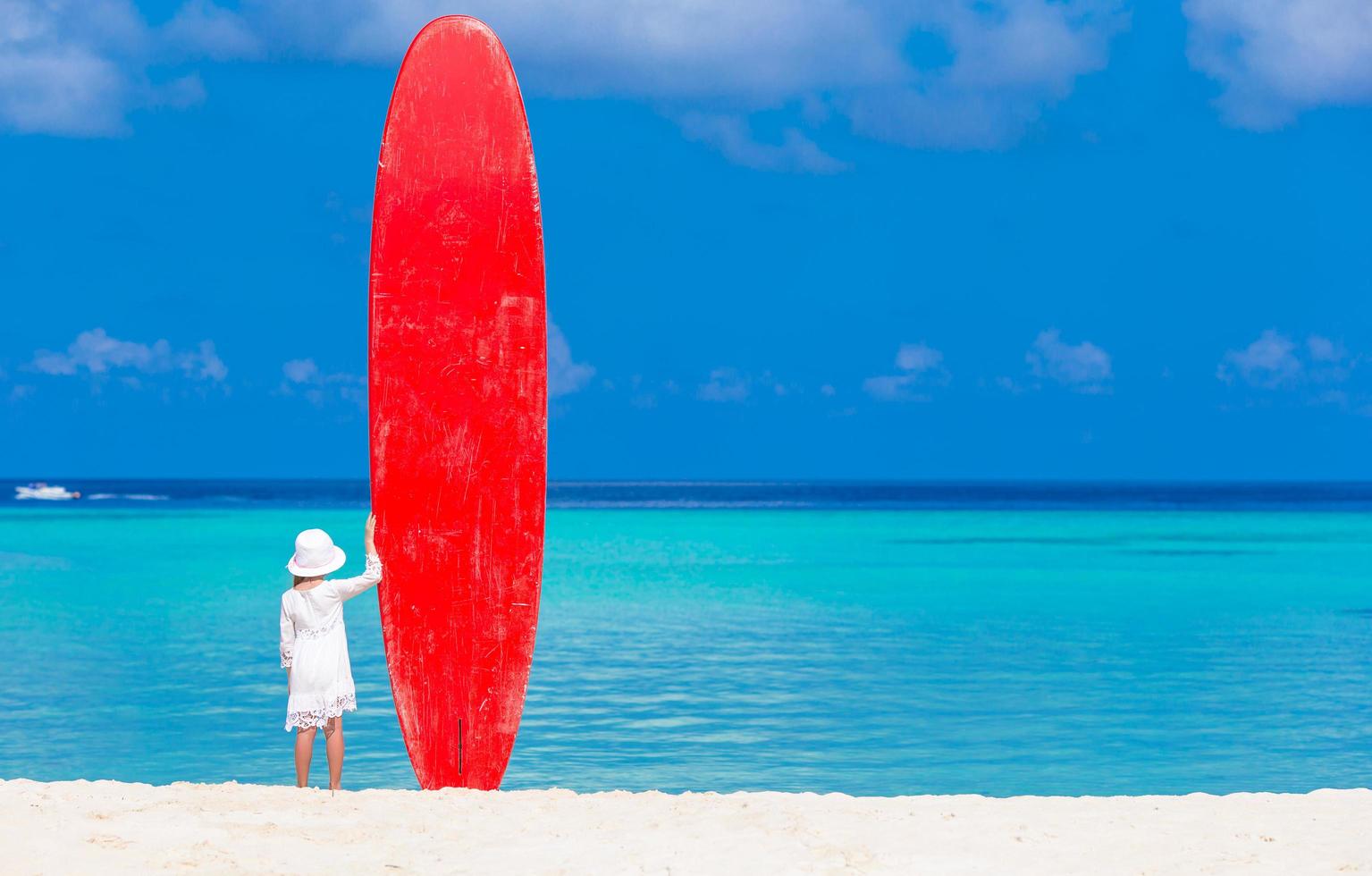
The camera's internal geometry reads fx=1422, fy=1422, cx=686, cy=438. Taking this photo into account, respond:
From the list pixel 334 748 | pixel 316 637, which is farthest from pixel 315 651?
pixel 334 748

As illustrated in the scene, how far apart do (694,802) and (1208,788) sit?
3224 millimetres

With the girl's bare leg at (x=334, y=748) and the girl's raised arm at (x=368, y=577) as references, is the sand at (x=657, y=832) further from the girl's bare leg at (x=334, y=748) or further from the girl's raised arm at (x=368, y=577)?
the girl's raised arm at (x=368, y=577)

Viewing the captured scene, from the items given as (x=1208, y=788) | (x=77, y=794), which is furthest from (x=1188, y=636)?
(x=77, y=794)

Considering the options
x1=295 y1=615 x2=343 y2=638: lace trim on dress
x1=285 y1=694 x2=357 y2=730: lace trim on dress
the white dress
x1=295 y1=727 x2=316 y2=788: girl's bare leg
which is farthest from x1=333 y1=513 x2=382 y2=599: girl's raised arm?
x1=295 y1=727 x2=316 y2=788: girl's bare leg

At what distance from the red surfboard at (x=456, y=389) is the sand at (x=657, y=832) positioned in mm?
590

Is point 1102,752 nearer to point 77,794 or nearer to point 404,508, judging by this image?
point 404,508

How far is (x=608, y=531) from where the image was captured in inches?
1459

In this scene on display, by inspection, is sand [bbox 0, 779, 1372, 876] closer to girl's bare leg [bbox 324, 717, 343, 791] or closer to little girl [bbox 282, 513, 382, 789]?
girl's bare leg [bbox 324, 717, 343, 791]

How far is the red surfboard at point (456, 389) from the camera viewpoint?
5.46 meters

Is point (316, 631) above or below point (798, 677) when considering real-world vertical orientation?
above

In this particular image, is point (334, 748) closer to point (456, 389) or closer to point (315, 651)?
point (315, 651)

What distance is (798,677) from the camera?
10.5m

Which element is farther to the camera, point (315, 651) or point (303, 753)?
point (303, 753)

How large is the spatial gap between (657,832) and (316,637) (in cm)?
135
